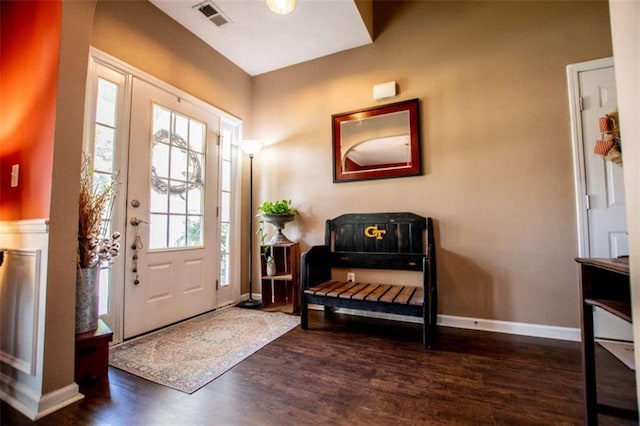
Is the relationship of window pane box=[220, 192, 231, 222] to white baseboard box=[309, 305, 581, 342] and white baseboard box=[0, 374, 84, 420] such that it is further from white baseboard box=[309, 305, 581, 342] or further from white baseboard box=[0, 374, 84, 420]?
white baseboard box=[309, 305, 581, 342]

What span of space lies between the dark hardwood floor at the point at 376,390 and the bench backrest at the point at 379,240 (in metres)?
0.80

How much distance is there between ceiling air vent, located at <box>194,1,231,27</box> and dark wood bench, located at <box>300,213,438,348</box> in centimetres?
223

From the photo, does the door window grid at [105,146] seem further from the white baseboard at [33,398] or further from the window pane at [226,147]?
the window pane at [226,147]

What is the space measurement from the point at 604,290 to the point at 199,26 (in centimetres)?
360

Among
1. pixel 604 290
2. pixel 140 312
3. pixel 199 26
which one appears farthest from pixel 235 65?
pixel 604 290

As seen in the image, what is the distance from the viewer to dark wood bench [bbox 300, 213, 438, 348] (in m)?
2.20

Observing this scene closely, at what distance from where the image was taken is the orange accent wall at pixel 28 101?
146cm

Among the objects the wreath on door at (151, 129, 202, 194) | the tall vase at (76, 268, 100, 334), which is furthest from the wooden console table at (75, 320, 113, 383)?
the wreath on door at (151, 129, 202, 194)

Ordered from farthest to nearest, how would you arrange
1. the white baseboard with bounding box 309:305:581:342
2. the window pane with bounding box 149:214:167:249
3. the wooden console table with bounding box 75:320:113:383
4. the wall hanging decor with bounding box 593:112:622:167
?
the window pane with bounding box 149:214:167:249 → the white baseboard with bounding box 309:305:581:342 → the wooden console table with bounding box 75:320:113:383 → the wall hanging decor with bounding box 593:112:622:167

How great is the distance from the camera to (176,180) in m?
2.67

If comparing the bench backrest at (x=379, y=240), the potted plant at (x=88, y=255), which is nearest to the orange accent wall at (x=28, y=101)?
the potted plant at (x=88, y=255)

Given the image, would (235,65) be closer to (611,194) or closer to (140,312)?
(140,312)

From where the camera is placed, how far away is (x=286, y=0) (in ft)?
7.07

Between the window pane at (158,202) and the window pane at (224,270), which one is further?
the window pane at (224,270)
